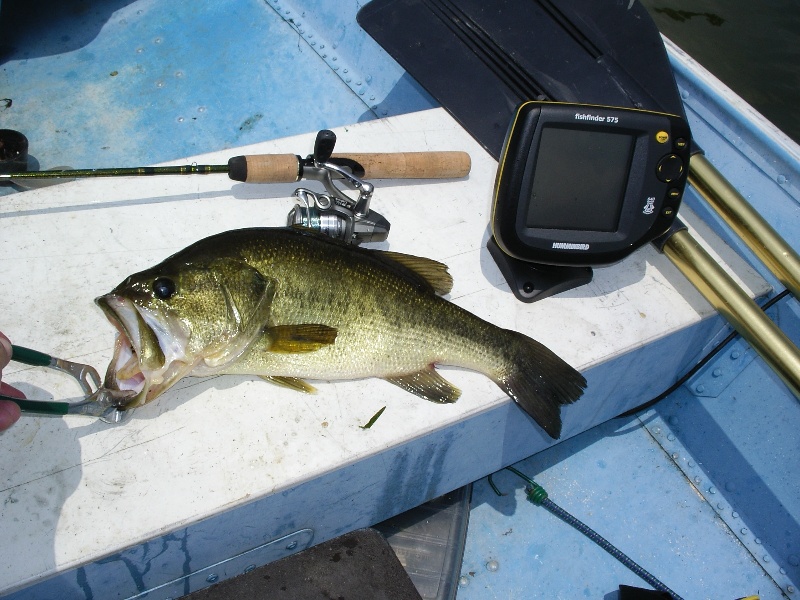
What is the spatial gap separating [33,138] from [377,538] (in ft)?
11.6

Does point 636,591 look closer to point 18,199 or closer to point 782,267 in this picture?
point 782,267

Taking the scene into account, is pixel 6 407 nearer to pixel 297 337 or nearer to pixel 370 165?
pixel 297 337

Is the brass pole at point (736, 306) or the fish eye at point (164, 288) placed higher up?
the brass pole at point (736, 306)

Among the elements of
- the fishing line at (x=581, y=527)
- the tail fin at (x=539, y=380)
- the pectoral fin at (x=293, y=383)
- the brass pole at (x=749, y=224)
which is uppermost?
the brass pole at (x=749, y=224)

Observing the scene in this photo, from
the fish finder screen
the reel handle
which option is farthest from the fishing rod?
the fish finder screen

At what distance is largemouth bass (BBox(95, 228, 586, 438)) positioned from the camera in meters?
2.16

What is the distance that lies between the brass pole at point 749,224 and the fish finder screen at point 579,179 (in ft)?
2.13

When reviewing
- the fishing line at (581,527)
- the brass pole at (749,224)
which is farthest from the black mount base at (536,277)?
A: the fishing line at (581,527)

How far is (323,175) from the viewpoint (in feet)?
9.15

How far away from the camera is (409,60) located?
3398 millimetres

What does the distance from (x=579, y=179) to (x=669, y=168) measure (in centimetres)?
36

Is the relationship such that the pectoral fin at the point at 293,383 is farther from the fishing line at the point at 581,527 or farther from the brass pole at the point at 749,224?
the brass pole at the point at 749,224

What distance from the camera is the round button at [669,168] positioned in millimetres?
2580

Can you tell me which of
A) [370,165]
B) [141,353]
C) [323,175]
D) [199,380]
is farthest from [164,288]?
[370,165]
